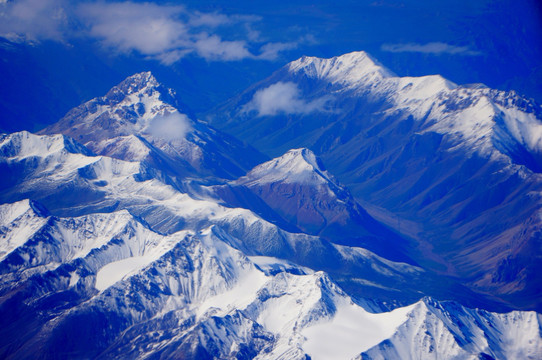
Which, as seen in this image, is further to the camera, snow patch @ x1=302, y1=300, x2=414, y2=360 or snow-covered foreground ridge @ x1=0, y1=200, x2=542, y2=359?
snow-covered foreground ridge @ x1=0, y1=200, x2=542, y2=359

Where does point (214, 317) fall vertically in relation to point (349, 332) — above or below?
above

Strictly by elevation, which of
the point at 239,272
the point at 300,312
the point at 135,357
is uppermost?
the point at 239,272

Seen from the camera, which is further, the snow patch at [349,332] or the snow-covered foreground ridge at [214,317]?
the snow-covered foreground ridge at [214,317]

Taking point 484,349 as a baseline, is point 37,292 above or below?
above

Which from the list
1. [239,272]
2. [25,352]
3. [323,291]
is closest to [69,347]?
[25,352]

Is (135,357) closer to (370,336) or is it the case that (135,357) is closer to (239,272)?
(239,272)

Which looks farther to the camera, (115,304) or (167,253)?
(167,253)

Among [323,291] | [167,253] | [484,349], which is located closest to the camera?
[484,349]

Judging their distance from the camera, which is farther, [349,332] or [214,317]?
[214,317]
